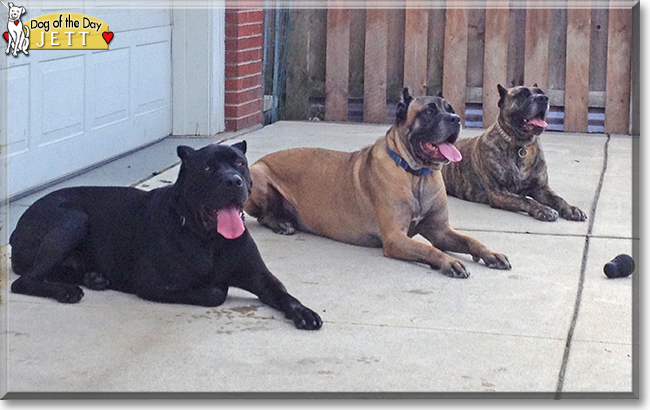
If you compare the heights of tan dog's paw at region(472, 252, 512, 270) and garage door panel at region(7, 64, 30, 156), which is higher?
garage door panel at region(7, 64, 30, 156)

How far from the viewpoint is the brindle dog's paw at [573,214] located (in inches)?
241

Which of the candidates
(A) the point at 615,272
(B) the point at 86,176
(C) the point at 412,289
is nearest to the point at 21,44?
(B) the point at 86,176

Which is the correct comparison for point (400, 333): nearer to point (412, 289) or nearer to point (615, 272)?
point (412, 289)

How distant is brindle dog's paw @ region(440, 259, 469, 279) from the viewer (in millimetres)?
4812

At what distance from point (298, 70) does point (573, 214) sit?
178 inches

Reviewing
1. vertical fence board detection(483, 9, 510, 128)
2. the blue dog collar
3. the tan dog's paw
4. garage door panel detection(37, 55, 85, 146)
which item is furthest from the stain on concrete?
vertical fence board detection(483, 9, 510, 128)

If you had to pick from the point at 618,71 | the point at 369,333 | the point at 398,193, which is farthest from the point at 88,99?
the point at 618,71

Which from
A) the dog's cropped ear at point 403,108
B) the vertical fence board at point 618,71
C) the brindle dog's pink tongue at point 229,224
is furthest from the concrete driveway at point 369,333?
the vertical fence board at point 618,71

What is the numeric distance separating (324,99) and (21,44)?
15.4 ft

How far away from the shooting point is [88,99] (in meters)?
6.83

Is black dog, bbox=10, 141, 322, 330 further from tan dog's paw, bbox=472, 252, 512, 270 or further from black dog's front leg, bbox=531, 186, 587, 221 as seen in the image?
black dog's front leg, bbox=531, 186, 587, 221

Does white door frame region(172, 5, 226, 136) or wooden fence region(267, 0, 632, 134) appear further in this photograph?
wooden fence region(267, 0, 632, 134)

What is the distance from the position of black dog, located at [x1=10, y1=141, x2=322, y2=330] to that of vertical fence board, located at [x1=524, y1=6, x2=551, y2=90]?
575 cm

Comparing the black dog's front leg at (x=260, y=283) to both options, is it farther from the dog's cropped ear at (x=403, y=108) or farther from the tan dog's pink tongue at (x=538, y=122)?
the tan dog's pink tongue at (x=538, y=122)
